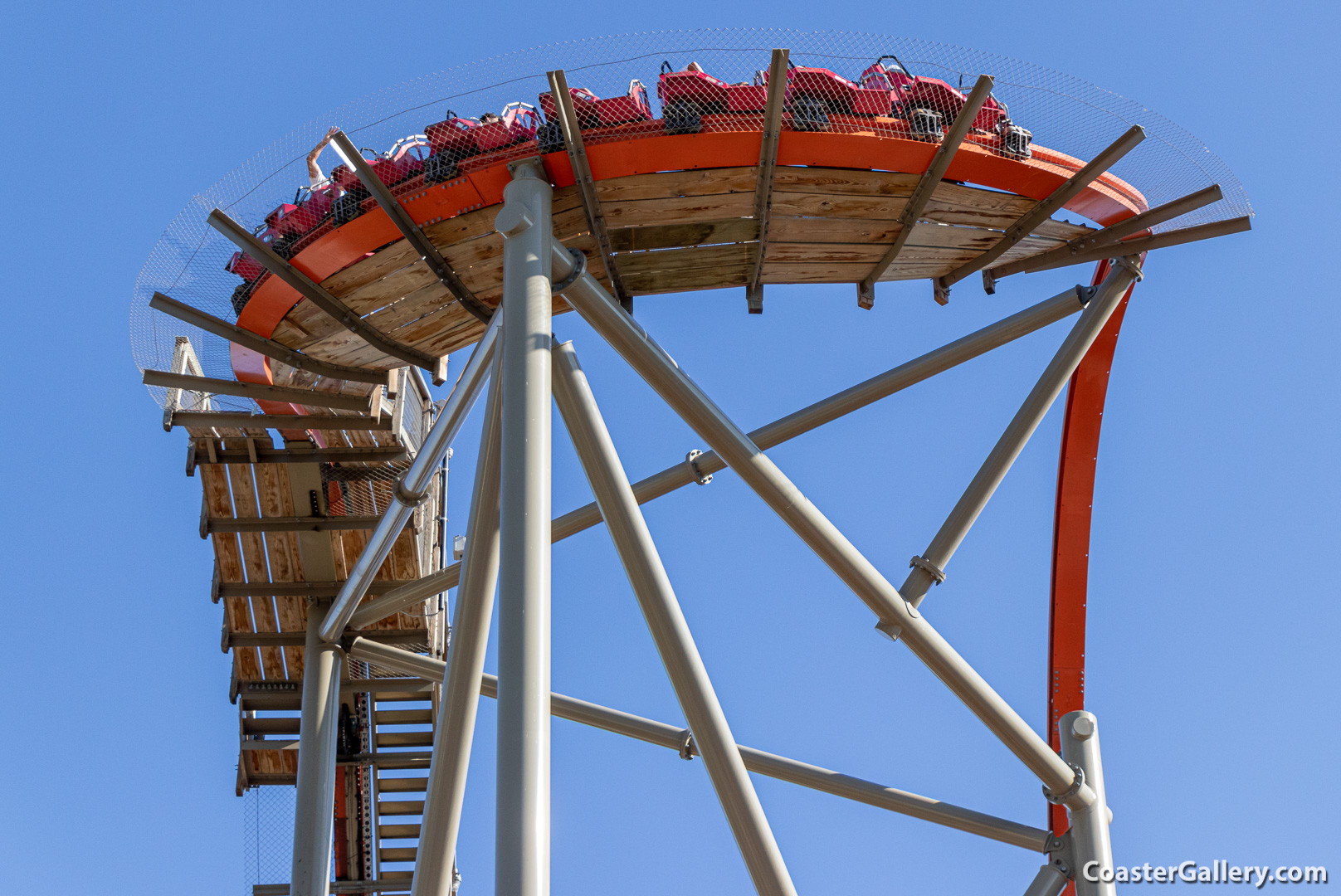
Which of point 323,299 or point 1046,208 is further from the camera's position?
point 1046,208

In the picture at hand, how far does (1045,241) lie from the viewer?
1318 centimetres

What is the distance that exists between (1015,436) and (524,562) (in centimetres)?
621

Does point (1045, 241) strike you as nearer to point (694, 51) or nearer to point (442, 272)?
point (694, 51)

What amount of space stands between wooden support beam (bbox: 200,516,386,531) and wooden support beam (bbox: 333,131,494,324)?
381cm

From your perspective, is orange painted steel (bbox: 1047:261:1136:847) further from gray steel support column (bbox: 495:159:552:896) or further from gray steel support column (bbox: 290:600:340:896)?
gray steel support column (bbox: 290:600:340:896)

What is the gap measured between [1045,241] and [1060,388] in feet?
4.83

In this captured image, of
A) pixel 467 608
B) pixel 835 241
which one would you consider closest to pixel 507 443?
pixel 467 608

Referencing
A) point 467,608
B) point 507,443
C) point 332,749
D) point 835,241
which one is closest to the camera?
point 507,443

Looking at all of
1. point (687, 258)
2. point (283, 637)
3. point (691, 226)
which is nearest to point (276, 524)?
point (283, 637)

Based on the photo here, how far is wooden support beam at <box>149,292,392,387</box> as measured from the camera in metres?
11.9

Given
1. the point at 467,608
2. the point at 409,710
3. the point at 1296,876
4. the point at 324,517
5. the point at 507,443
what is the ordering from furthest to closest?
the point at 409,710 → the point at 324,517 → the point at 1296,876 → the point at 467,608 → the point at 507,443

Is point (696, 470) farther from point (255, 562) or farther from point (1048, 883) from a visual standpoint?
point (255, 562)

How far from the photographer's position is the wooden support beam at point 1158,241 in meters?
12.4

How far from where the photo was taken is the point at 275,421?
13891 millimetres
